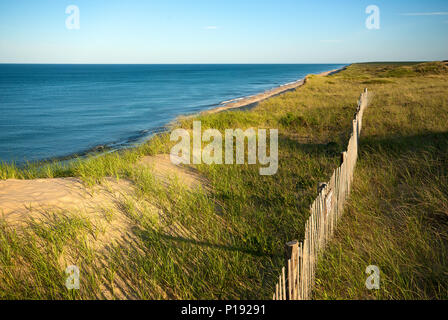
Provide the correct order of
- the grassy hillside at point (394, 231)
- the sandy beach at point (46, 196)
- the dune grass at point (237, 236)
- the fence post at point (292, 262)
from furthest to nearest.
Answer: the sandy beach at point (46, 196) < the dune grass at point (237, 236) < the grassy hillside at point (394, 231) < the fence post at point (292, 262)

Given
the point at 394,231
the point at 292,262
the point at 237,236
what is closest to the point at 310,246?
the point at 292,262

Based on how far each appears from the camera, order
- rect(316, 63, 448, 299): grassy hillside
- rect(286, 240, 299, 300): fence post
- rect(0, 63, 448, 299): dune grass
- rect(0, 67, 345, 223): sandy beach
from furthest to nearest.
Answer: rect(0, 67, 345, 223): sandy beach < rect(0, 63, 448, 299): dune grass < rect(316, 63, 448, 299): grassy hillside < rect(286, 240, 299, 300): fence post

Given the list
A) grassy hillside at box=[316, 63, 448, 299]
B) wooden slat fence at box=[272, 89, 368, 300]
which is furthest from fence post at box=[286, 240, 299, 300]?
grassy hillside at box=[316, 63, 448, 299]

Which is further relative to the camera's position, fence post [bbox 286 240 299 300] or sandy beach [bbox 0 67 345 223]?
sandy beach [bbox 0 67 345 223]

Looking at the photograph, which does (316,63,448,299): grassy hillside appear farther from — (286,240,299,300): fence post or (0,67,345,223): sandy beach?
(0,67,345,223): sandy beach

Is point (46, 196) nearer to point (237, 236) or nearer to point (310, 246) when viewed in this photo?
point (237, 236)

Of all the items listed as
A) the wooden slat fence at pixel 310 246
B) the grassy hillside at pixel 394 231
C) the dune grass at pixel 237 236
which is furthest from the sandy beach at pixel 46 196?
the grassy hillside at pixel 394 231

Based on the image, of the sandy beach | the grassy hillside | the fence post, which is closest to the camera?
the fence post

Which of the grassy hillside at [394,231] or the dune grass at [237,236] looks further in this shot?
the dune grass at [237,236]

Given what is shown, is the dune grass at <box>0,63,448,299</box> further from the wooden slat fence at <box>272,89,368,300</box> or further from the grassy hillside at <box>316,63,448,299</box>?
the wooden slat fence at <box>272,89,368,300</box>

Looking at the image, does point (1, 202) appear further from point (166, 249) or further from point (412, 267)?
point (412, 267)

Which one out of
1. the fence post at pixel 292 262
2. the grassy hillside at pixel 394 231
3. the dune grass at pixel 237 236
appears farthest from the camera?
the dune grass at pixel 237 236

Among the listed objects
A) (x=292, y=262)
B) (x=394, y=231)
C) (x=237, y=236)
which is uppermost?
(x=292, y=262)

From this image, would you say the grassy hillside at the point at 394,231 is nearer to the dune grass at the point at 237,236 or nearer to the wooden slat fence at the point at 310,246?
the dune grass at the point at 237,236
